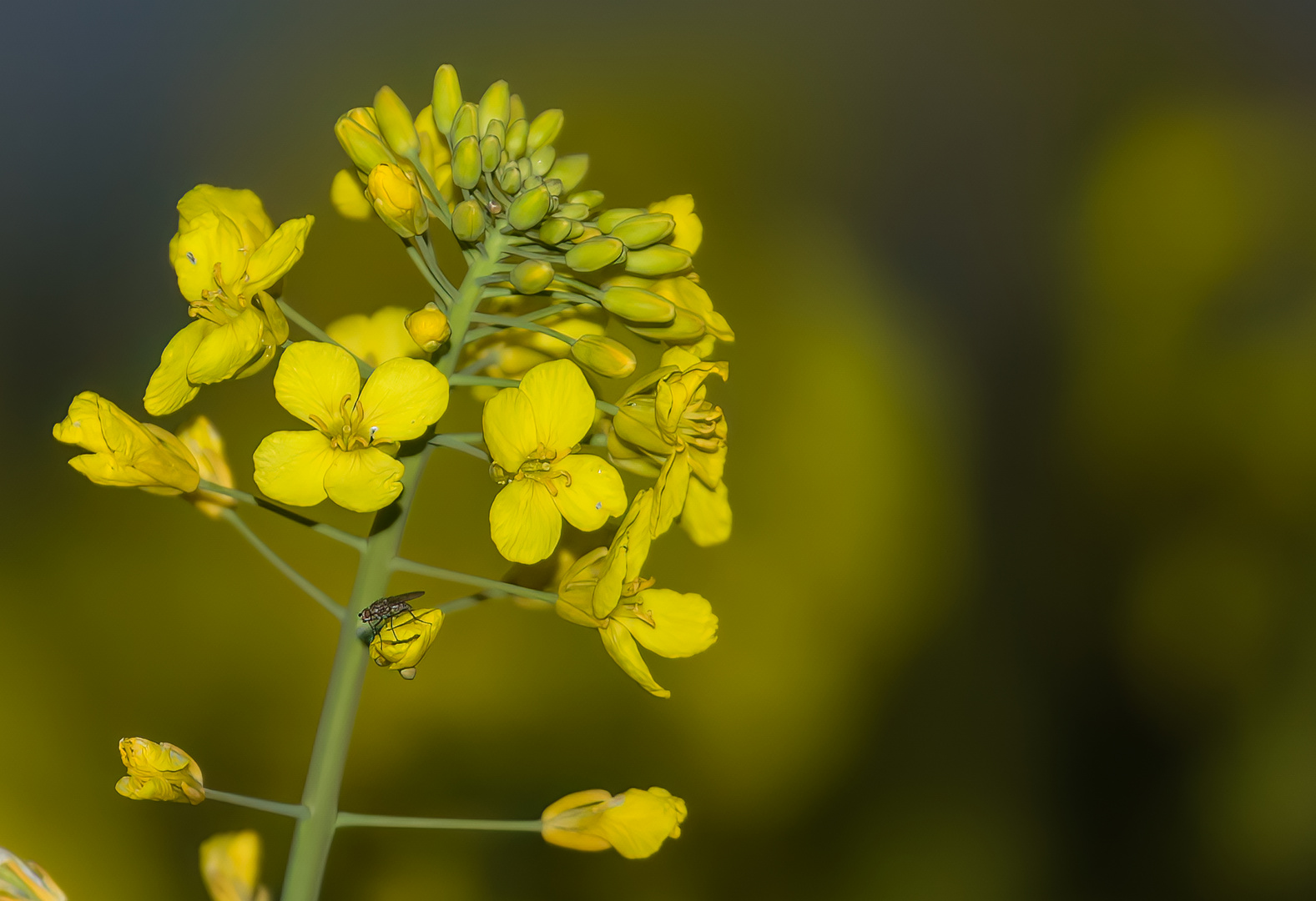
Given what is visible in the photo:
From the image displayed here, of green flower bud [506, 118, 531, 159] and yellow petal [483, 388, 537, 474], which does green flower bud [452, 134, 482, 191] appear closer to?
green flower bud [506, 118, 531, 159]

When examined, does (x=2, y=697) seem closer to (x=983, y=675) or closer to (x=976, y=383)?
(x=983, y=675)

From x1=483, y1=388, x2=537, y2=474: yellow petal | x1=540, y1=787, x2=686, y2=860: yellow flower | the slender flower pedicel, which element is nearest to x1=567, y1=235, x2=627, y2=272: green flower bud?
the slender flower pedicel

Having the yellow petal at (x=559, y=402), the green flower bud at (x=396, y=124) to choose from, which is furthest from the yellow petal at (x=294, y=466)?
the green flower bud at (x=396, y=124)

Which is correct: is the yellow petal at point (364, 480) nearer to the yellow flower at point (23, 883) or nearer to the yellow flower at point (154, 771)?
the yellow flower at point (154, 771)

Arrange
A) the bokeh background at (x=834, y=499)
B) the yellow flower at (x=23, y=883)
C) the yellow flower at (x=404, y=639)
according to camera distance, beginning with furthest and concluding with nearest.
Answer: the bokeh background at (x=834, y=499)
the yellow flower at (x=23, y=883)
the yellow flower at (x=404, y=639)

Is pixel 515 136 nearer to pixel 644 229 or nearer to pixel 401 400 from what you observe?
pixel 644 229

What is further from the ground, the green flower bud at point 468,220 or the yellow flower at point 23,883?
the green flower bud at point 468,220

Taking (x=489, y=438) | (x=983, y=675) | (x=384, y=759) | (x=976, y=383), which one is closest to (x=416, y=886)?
(x=384, y=759)
